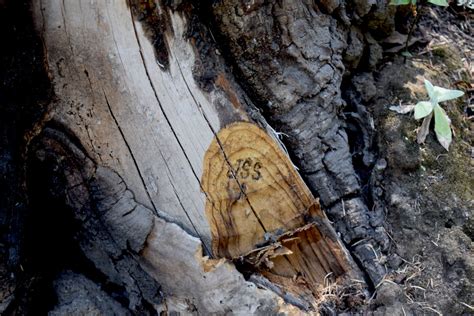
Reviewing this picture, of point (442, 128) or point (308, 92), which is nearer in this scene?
point (308, 92)

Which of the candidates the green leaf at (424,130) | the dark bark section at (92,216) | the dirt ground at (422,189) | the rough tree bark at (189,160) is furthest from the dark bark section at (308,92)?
the dark bark section at (92,216)

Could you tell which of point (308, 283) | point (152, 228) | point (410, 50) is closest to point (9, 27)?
point (152, 228)

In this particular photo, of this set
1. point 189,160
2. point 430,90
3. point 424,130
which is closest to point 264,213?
point 189,160

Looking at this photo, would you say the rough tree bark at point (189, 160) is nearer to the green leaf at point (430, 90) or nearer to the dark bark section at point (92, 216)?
the dark bark section at point (92, 216)

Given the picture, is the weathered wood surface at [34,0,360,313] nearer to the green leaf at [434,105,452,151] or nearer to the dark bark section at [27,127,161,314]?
the dark bark section at [27,127,161,314]

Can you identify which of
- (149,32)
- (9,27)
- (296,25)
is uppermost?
(9,27)

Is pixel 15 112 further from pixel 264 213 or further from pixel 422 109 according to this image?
pixel 422 109

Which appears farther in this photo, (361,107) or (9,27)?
(361,107)

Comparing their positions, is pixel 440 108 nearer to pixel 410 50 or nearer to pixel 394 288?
pixel 410 50
